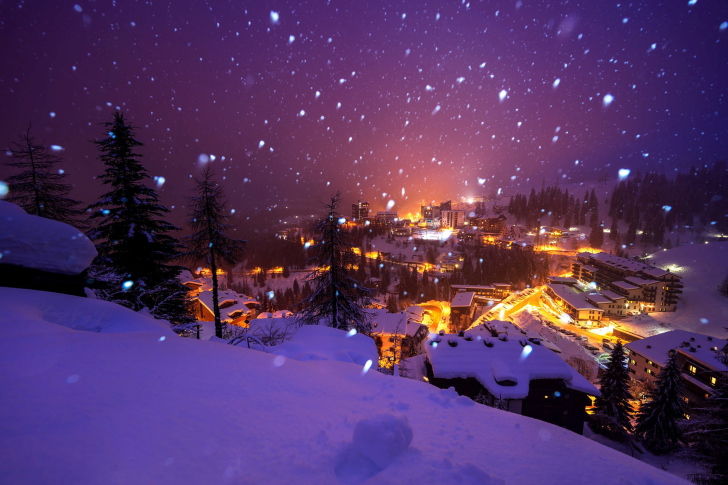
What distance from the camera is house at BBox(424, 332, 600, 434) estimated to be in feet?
50.8

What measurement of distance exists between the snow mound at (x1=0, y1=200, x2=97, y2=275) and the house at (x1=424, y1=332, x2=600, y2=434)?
17206mm

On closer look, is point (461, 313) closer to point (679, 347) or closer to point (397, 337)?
point (397, 337)

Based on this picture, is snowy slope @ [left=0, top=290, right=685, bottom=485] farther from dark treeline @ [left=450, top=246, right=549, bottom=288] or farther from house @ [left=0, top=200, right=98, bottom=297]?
dark treeline @ [left=450, top=246, right=549, bottom=288]

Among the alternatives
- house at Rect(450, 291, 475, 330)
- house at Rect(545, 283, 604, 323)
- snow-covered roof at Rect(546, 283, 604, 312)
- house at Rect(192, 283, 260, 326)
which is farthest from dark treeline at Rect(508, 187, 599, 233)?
house at Rect(192, 283, 260, 326)

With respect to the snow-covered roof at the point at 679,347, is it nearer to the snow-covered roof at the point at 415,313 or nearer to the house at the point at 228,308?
the snow-covered roof at the point at 415,313

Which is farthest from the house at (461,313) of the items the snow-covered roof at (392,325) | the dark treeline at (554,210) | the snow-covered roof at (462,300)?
the dark treeline at (554,210)

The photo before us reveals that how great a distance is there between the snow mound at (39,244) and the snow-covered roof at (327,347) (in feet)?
18.4

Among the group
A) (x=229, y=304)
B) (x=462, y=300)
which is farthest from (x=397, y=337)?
(x=229, y=304)

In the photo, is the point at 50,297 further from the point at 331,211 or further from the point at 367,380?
the point at 331,211

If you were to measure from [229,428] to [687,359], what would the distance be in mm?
40701

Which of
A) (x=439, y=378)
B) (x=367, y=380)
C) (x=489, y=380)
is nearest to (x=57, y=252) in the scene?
(x=367, y=380)

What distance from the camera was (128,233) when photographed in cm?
1164

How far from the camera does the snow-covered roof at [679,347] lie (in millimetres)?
A: 24609

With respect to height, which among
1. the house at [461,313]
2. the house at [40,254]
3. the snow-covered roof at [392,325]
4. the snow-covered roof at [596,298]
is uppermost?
the house at [40,254]
